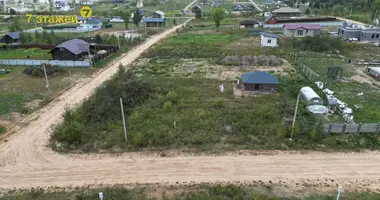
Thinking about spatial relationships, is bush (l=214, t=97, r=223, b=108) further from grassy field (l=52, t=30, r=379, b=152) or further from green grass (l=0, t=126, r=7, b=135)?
green grass (l=0, t=126, r=7, b=135)

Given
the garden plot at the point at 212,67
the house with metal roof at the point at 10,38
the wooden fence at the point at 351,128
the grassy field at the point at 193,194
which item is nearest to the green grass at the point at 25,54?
the house with metal roof at the point at 10,38

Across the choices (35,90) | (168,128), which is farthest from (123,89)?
(35,90)

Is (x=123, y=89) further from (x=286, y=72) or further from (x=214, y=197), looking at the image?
(x=286, y=72)

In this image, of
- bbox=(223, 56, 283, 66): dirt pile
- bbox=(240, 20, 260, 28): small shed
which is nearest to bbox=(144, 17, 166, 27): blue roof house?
bbox=(240, 20, 260, 28): small shed

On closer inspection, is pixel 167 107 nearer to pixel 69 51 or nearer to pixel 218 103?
pixel 218 103

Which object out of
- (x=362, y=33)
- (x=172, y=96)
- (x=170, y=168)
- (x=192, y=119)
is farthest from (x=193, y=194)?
(x=362, y=33)

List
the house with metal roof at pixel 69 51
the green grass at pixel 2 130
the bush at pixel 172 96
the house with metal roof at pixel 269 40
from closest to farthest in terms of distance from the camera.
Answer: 1. the green grass at pixel 2 130
2. the bush at pixel 172 96
3. the house with metal roof at pixel 69 51
4. the house with metal roof at pixel 269 40

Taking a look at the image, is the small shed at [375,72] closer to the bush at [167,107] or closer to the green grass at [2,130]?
the bush at [167,107]
